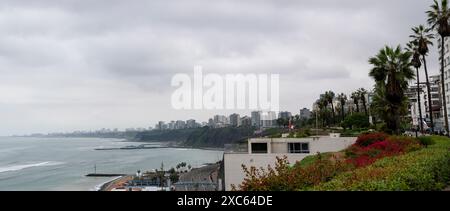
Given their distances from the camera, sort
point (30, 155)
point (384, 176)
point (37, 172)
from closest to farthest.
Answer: point (384, 176) < point (37, 172) < point (30, 155)

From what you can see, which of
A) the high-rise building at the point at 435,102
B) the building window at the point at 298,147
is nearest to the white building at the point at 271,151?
the building window at the point at 298,147

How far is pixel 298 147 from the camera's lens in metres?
26.7

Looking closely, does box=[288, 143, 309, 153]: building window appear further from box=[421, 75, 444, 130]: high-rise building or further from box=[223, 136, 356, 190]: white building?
box=[421, 75, 444, 130]: high-rise building

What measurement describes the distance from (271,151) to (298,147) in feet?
6.41

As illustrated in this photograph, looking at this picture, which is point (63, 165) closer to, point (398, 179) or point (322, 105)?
point (322, 105)

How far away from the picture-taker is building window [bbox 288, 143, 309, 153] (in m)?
26.4

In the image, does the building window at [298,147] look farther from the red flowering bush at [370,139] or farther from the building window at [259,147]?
the red flowering bush at [370,139]

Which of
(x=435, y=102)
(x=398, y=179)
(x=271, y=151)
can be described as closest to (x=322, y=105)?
(x=435, y=102)

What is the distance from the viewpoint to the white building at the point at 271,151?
24375mm

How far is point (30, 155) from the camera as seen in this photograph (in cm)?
7856

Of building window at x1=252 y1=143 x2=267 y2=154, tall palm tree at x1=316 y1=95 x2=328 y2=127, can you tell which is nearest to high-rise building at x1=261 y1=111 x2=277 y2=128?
building window at x1=252 y1=143 x2=267 y2=154
